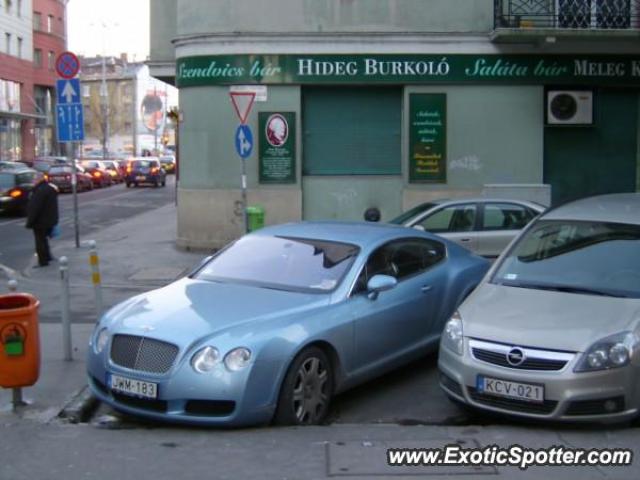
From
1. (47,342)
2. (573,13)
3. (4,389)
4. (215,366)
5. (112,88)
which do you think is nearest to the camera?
(215,366)

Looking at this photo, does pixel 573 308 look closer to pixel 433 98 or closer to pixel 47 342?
pixel 47 342

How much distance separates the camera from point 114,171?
5378cm

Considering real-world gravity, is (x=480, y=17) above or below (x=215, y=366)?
above

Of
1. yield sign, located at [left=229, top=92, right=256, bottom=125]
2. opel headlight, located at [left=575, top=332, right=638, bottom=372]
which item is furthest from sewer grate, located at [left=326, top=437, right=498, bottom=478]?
yield sign, located at [left=229, top=92, right=256, bottom=125]

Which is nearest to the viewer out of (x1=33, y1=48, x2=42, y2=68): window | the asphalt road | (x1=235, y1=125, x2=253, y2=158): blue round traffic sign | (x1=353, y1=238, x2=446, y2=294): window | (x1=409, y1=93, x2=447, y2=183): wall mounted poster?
(x1=353, y1=238, x2=446, y2=294): window

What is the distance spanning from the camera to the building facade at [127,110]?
10088cm

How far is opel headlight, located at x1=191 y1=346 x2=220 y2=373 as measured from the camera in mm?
5954

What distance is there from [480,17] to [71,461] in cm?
1368

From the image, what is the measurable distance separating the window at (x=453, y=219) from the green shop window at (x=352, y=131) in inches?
201

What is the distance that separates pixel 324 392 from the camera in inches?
260

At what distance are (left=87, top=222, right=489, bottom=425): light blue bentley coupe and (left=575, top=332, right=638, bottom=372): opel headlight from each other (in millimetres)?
1774

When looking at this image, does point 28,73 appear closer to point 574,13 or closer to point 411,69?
point 411,69

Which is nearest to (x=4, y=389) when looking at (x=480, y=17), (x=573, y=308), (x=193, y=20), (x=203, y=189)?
(x=573, y=308)

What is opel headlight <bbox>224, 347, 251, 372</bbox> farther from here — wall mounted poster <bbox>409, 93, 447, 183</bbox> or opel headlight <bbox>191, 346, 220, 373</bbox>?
wall mounted poster <bbox>409, 93, 447, 183</bbox>
